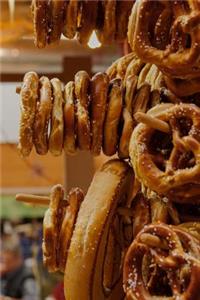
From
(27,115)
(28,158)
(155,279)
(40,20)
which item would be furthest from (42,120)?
(28,158)

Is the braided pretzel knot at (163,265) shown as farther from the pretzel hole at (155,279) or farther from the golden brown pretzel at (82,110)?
the golden brown pretzel at (82,110)

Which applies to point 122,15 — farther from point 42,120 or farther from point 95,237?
point 95,237

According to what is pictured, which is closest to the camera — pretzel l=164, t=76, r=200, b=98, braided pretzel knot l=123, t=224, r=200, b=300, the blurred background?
braided pretzel knot l=123, t=224, r=200, b=300

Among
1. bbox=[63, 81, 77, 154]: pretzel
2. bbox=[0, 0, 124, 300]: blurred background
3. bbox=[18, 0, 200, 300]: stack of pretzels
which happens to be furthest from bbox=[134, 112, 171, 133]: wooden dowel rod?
bbox=[0, 0, 124, 300]: blurred background

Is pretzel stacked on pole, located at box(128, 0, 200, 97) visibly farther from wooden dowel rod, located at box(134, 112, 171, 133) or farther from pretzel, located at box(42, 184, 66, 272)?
pretzel, located at box(42, 184, 66, 272)

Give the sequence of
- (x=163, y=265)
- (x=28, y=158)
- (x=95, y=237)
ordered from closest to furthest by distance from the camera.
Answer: (x=163, y=265), (x=95, y=237), (x=28, y=158)

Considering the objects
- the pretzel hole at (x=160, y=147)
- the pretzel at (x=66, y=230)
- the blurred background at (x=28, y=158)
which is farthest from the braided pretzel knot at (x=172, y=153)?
the blurred background at (x=28, y=158)
